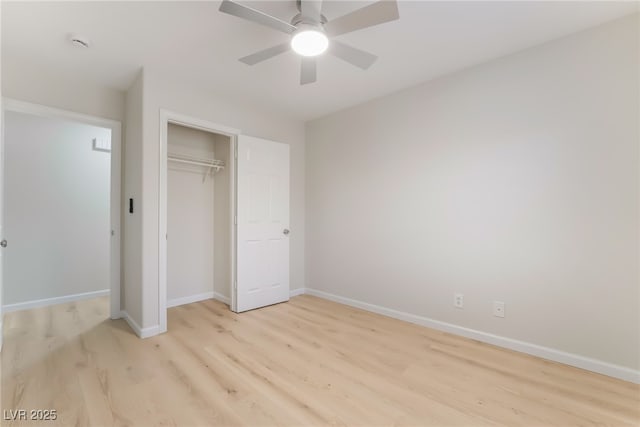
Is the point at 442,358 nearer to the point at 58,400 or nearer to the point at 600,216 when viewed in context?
the point at 600,216

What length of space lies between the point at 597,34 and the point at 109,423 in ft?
13.3

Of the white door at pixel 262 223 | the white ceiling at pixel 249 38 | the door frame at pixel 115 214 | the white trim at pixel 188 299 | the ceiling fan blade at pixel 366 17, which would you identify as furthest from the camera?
the white trim at pixel 188 299

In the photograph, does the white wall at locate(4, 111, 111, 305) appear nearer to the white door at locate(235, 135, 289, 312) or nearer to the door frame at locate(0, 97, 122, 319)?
the door frame at locate(0, 97, 122, 319)

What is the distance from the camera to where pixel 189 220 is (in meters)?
3.82

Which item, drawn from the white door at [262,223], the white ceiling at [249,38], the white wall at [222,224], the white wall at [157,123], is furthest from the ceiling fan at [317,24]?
the white wall at [222,224]

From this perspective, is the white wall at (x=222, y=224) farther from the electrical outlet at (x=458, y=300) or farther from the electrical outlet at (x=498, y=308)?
the electrical outlet at (x=498, y=308)

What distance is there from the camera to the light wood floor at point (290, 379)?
166 cm

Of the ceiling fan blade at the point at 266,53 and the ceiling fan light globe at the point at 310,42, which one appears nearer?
the ceiling fan light globe at the point at 310,42

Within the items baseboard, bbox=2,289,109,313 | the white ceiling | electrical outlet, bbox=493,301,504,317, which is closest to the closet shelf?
the white ceiling

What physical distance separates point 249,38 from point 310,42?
0.68 meters

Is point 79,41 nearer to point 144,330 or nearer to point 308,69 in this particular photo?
point 308,69

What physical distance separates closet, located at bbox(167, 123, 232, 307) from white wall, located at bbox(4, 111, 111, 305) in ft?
4.25

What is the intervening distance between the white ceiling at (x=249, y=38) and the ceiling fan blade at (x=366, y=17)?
0.83ft

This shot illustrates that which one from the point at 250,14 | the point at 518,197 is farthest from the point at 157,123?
the point at 518,197
